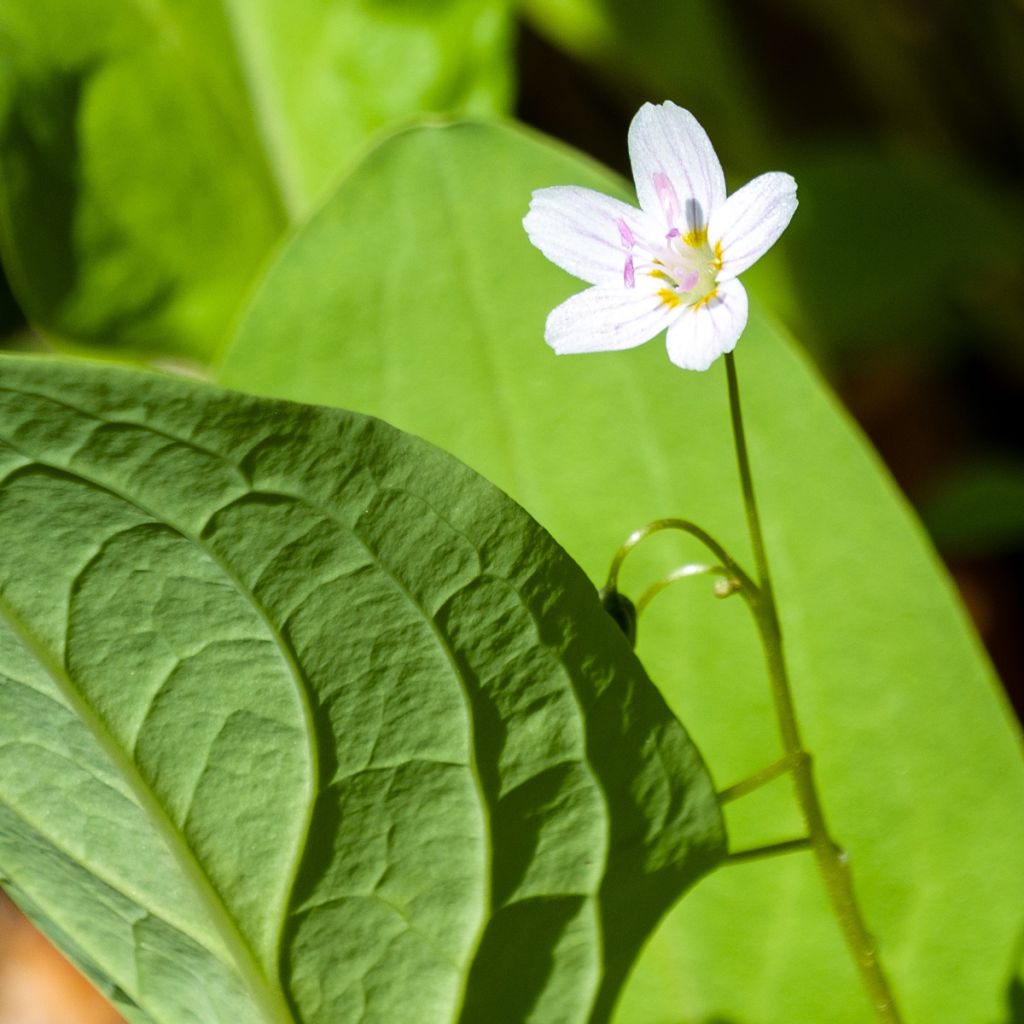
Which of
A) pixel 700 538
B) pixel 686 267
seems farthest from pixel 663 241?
pixel 700 538

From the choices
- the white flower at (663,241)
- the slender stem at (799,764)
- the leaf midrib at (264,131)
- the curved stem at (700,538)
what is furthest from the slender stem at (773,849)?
the leaf midrib at (264,131)

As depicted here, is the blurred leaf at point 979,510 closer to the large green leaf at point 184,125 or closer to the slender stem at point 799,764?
the large green leaf at point 184,125

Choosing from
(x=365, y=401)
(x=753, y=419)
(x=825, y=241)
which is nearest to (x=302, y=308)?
(x=365, y=401)

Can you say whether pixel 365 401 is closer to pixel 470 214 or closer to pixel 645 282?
pixel 470 214

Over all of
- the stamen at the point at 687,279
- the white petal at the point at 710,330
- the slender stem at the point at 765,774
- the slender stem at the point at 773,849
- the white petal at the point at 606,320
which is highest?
the stamen at the point at 687,279

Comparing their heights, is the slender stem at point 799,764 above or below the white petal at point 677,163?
below

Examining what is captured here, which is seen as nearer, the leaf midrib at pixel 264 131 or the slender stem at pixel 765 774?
the slender stem at pixel 765 774

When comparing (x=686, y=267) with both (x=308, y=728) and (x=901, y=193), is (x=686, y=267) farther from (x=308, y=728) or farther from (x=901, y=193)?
(x=901, y=193)
